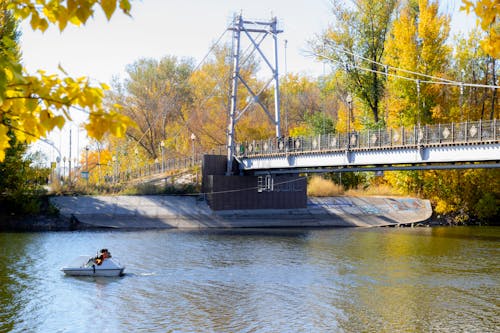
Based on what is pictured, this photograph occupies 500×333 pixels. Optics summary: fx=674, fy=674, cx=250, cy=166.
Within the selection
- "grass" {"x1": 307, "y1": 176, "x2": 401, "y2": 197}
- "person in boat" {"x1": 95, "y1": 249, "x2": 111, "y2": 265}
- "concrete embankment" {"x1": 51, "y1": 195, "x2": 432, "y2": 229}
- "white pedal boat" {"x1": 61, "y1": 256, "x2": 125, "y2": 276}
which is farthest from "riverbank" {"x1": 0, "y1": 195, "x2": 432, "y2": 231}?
"person in boat" {"x1": 95, "y1": 249, "x2": 111, "y2": 265}

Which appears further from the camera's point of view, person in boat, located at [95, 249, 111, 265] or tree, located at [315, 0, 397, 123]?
tree, located at [315, 0, 397, 123]

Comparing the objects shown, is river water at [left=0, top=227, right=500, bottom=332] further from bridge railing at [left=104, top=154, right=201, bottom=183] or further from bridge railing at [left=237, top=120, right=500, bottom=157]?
bridge railing at [left=104, top=154, right=201, bottom=183]

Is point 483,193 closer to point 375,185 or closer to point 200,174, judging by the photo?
point 375,185

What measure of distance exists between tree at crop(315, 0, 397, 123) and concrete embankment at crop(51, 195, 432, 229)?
11.4m

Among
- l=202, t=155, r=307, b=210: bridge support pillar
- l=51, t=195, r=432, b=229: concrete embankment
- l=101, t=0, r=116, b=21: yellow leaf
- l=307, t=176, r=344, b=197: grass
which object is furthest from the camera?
l=307, t=176, r=344, b=197: grass

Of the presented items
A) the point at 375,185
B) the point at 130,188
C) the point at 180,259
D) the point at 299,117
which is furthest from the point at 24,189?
the point at 299,117

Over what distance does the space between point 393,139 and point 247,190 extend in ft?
65.9

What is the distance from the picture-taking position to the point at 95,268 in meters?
35.0

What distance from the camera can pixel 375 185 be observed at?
75.4 m

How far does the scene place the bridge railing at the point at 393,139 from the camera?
43750mm

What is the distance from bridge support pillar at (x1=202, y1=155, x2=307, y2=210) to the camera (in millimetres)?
65000

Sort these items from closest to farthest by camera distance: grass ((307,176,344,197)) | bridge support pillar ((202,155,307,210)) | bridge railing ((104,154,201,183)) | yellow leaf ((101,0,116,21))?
yellow leaf ((101,0,116,21)), bridge support pillar ((202,155,307,210)), grass ((307,176,344,197)), bridge railing ((104,154,201,183))

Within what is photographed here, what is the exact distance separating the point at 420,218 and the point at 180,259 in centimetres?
3394

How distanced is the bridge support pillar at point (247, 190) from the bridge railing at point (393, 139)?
2.77 metres
